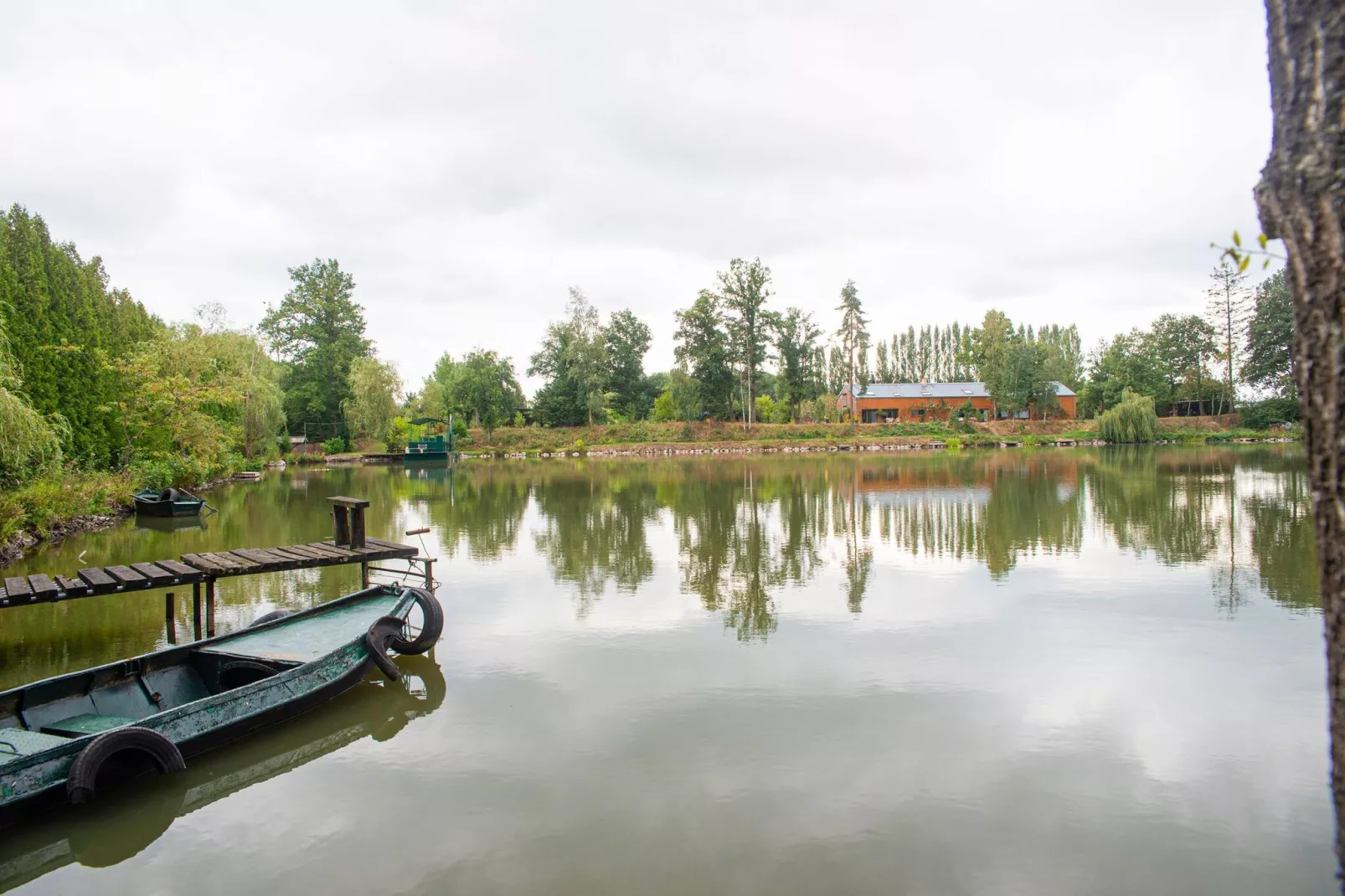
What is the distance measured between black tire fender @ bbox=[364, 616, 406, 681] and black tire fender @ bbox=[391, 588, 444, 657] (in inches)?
6.0

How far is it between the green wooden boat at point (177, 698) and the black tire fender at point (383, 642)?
0.01m

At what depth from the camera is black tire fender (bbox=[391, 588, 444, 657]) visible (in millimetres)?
8781

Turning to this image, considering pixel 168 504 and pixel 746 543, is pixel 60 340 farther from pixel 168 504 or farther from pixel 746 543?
pixel 746 543

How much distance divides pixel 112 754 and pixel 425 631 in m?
3.61

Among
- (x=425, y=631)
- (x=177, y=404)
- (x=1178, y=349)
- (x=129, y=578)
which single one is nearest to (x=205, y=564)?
(x=129, y=578)

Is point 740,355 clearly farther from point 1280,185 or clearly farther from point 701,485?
point 1280,185

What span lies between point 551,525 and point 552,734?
43.7 feet

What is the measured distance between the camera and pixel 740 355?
64.9m

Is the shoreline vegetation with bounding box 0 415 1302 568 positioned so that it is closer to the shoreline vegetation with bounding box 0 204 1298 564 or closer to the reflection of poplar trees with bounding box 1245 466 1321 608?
the shoreline vegetation with bounding box 0 204 1298 564

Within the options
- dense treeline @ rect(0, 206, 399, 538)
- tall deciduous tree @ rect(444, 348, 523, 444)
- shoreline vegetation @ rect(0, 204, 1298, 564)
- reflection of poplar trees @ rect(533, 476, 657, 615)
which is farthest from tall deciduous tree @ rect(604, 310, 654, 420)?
reflection of poplar trees @ rect(533, 476, 657, 615)

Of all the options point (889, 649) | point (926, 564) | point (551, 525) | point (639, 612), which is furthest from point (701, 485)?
point (889, 649)

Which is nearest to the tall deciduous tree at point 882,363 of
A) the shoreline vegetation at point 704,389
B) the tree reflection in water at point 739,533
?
the shoreline vegetation at point 704,389

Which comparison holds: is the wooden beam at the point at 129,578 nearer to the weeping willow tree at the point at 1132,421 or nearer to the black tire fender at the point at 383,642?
the black tire fender at the point at 383,642

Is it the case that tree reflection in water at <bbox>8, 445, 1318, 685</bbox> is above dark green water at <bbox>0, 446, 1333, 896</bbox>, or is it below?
above
